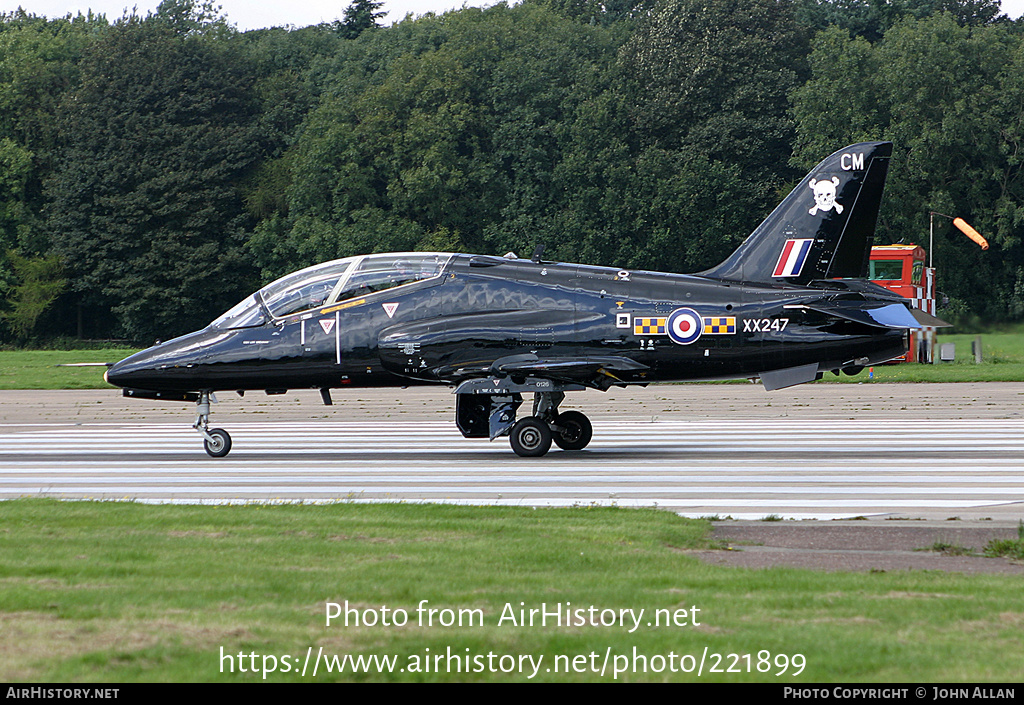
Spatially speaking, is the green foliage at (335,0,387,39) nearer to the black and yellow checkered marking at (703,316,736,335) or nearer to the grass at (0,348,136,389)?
the grass at (0,348,136,389)

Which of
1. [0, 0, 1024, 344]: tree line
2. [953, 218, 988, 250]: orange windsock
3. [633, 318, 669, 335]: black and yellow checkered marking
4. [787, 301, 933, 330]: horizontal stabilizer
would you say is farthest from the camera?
[0, 0, 1024, 344]: tree line

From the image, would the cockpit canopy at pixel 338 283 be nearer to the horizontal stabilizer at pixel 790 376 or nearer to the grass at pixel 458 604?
the horizontal stabilizer at pixel 790 376

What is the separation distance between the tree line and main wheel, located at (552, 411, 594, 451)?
3985 cm

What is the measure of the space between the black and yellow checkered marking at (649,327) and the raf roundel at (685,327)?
108mm

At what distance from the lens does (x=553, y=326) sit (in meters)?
16.1

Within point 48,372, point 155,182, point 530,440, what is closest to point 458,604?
point 530,440

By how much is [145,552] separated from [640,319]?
8.87 meters

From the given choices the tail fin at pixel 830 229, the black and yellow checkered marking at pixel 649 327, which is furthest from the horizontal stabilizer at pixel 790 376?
the black and yellow checkered marking at pixel 649 327

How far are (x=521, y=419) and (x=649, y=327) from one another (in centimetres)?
218

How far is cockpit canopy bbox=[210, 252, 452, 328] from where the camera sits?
54.5 feet

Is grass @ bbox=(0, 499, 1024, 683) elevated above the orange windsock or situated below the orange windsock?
below

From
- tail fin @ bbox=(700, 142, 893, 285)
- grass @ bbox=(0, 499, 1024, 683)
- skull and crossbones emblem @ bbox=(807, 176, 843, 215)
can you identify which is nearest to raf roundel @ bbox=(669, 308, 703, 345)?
tail fin @ bbox=(700, 142, 893, 285)

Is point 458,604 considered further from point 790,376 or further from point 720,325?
point 790,376

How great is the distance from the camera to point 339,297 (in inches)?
655
